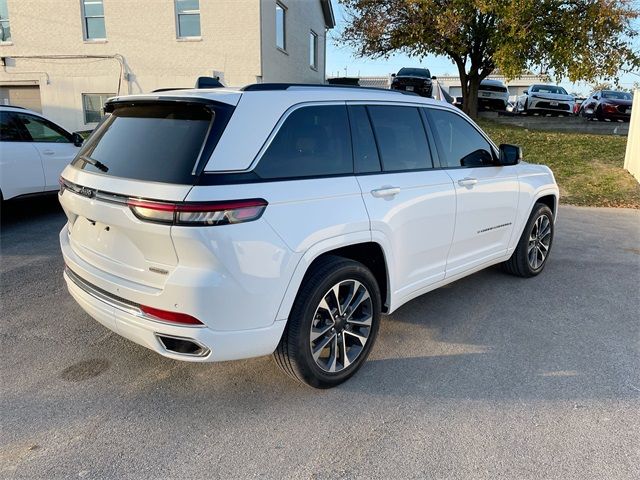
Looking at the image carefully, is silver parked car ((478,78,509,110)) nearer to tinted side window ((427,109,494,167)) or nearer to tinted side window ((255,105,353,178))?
tinted side window ((427,109,494,167))

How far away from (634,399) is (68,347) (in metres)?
3.80

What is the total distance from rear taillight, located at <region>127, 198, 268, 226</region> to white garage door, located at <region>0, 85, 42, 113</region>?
60.3 ft

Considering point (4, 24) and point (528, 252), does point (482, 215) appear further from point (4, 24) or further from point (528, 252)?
point (4, 24)

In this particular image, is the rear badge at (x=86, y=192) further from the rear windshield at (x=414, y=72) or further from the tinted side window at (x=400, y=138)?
the rear windshield at (x=414, y=72)

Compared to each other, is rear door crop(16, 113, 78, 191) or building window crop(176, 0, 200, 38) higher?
building window crop(176, 0, 200, 38)

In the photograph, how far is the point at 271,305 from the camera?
266 cm

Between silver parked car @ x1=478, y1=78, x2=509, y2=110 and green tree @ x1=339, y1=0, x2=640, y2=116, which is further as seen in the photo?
silver parked car @ x1=478, y1=78, x2=509, y2=110

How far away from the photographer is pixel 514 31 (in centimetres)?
1327

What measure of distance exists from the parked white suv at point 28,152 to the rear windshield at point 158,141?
4.41 metres

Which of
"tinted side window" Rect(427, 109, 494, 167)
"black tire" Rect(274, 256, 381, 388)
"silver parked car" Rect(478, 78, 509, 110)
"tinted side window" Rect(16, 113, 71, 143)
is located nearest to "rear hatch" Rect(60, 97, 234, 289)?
"black tire" Rect(274, 256, 381, 388)

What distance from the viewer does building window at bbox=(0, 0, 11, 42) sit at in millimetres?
16953

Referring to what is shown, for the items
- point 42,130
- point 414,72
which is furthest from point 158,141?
point 414,72

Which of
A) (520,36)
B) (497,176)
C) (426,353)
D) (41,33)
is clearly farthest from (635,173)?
(41,33)

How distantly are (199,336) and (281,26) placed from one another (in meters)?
17.4
